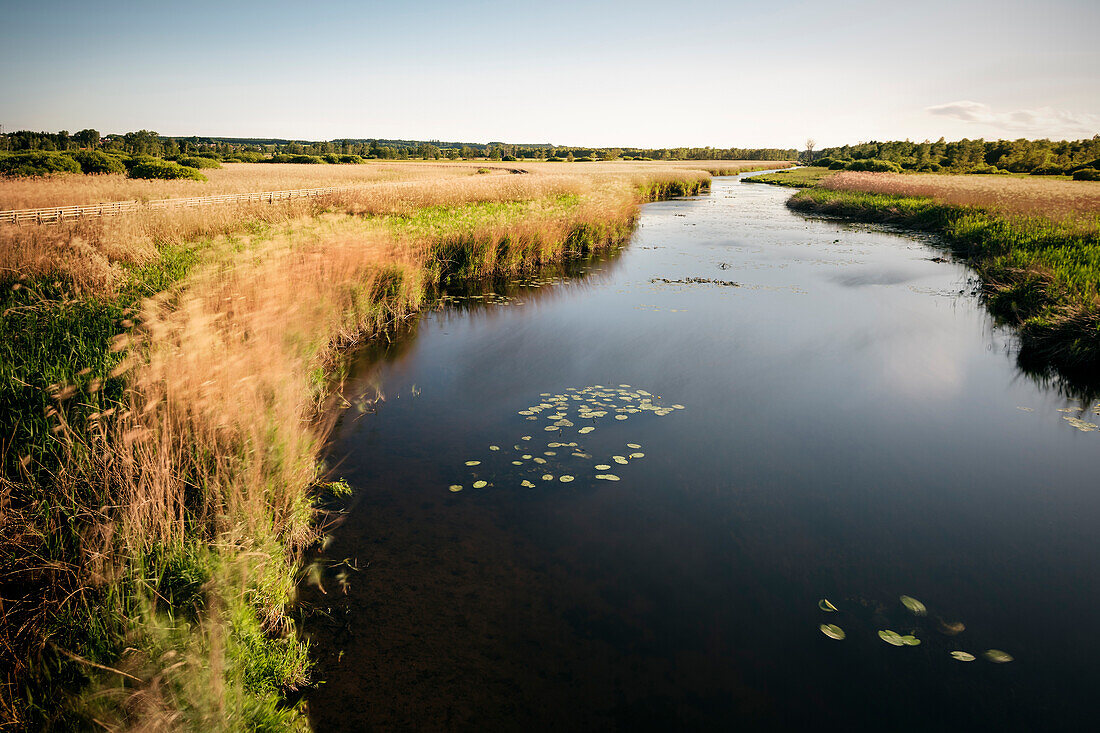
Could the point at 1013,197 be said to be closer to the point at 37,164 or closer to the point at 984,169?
the point at 984,169

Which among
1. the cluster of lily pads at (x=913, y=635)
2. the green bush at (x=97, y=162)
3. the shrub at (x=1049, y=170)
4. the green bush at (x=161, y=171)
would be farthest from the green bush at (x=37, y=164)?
the shrub at (x=1049, y=170)

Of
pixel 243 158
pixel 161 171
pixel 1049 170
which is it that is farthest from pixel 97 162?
pixel 1049 170

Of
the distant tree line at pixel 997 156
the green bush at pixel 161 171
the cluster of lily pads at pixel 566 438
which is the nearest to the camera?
the cluster of lily pads at pixel 566 438

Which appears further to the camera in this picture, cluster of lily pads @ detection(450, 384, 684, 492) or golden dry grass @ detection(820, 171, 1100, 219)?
golden dry grass @ detection(820, 171, 1100, 219)

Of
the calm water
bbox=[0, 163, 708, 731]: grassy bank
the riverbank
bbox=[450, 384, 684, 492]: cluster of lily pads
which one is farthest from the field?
the riverbank

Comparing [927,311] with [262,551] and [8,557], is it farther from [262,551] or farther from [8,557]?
[8,557]

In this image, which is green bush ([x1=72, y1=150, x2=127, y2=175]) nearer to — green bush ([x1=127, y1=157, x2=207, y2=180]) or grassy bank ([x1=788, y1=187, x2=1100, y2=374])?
green bush ([x1=127, y1=157, x2=207, y2=180])

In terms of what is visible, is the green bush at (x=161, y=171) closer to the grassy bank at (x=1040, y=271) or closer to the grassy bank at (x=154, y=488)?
the grassy bank at (x=154, y=488)
